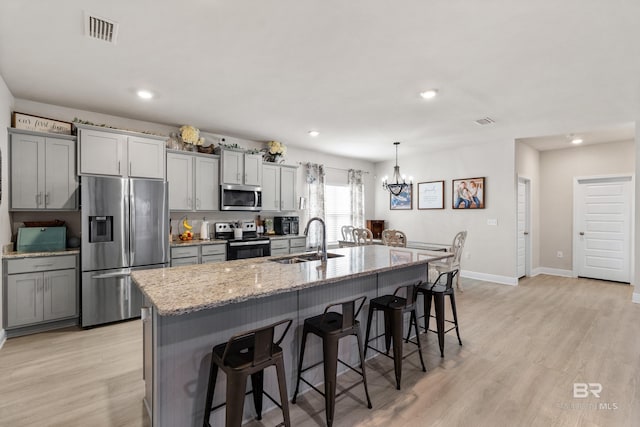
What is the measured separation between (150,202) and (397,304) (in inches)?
127

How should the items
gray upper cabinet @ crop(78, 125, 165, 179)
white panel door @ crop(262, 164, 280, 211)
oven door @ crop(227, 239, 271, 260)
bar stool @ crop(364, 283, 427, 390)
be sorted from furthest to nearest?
white panel door @ crop(262, 164, 280, 211)
oven door @ crop(227, 239, 271, 260)
gray upper cabinet @ crop(78, 125, 165, 179)
bar stool @ crop(364, 283, 427, 390)

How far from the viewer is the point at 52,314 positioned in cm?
341

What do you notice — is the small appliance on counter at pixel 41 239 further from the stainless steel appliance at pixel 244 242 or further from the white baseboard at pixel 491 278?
the white baseboard at pixel 491 278

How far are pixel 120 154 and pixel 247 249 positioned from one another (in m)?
2.11

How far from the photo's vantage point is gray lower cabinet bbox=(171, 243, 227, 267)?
4172 millimetres

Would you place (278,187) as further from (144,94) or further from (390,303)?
(390,303)

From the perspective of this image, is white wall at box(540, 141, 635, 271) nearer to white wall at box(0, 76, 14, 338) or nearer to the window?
the window

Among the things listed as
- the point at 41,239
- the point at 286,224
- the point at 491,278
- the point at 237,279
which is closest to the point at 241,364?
the point at 237,279

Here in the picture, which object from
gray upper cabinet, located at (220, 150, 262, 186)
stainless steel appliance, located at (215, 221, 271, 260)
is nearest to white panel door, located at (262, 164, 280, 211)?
gray upper cabinet, located at (220, 150, 262, 186)

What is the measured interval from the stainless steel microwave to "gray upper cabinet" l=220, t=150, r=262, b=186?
0.31 feet

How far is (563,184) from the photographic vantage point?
639cm

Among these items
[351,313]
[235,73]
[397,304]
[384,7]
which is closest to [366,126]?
→ [235,73]

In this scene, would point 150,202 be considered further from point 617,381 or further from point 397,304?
point 617,381

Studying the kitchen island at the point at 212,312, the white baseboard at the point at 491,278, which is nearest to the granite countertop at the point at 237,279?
the kitchen island at the point at 212,312
